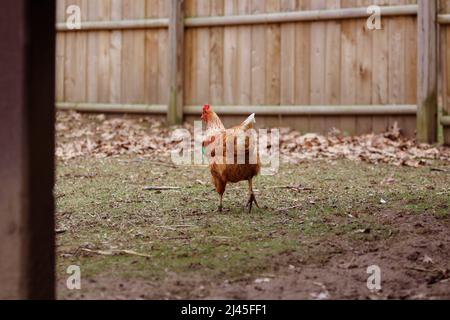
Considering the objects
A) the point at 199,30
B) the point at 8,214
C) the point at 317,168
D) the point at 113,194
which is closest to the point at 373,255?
the point at 8,214

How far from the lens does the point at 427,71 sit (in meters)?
8.57

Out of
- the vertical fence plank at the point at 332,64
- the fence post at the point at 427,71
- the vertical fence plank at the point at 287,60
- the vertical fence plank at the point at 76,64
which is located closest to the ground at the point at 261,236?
the fence post at the point at 427,71

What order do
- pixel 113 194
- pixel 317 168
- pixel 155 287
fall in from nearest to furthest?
pixel 155 287
pixel 113 194
pixel 317 168

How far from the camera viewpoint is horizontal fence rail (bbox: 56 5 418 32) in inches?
350

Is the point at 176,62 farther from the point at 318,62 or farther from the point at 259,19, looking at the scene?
the point at 318,62

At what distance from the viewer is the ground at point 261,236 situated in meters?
3.22

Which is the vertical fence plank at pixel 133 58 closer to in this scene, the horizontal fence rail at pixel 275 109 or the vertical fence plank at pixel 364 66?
the horizontal fence rail at pixel 275 109

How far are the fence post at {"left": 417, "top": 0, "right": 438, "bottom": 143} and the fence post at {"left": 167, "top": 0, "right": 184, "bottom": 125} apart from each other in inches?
130

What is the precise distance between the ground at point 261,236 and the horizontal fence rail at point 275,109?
204cm

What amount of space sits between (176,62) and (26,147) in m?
7.90

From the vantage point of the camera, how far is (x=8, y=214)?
7.59ft

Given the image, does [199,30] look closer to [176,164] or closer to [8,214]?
[176,164]

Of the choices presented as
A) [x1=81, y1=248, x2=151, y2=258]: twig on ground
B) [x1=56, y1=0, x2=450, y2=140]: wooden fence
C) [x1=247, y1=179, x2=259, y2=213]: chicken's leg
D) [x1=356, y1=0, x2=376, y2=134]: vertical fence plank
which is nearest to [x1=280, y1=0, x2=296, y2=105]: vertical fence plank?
[x1=56, y1=0, x2=450, y2=140]: wooden fence
